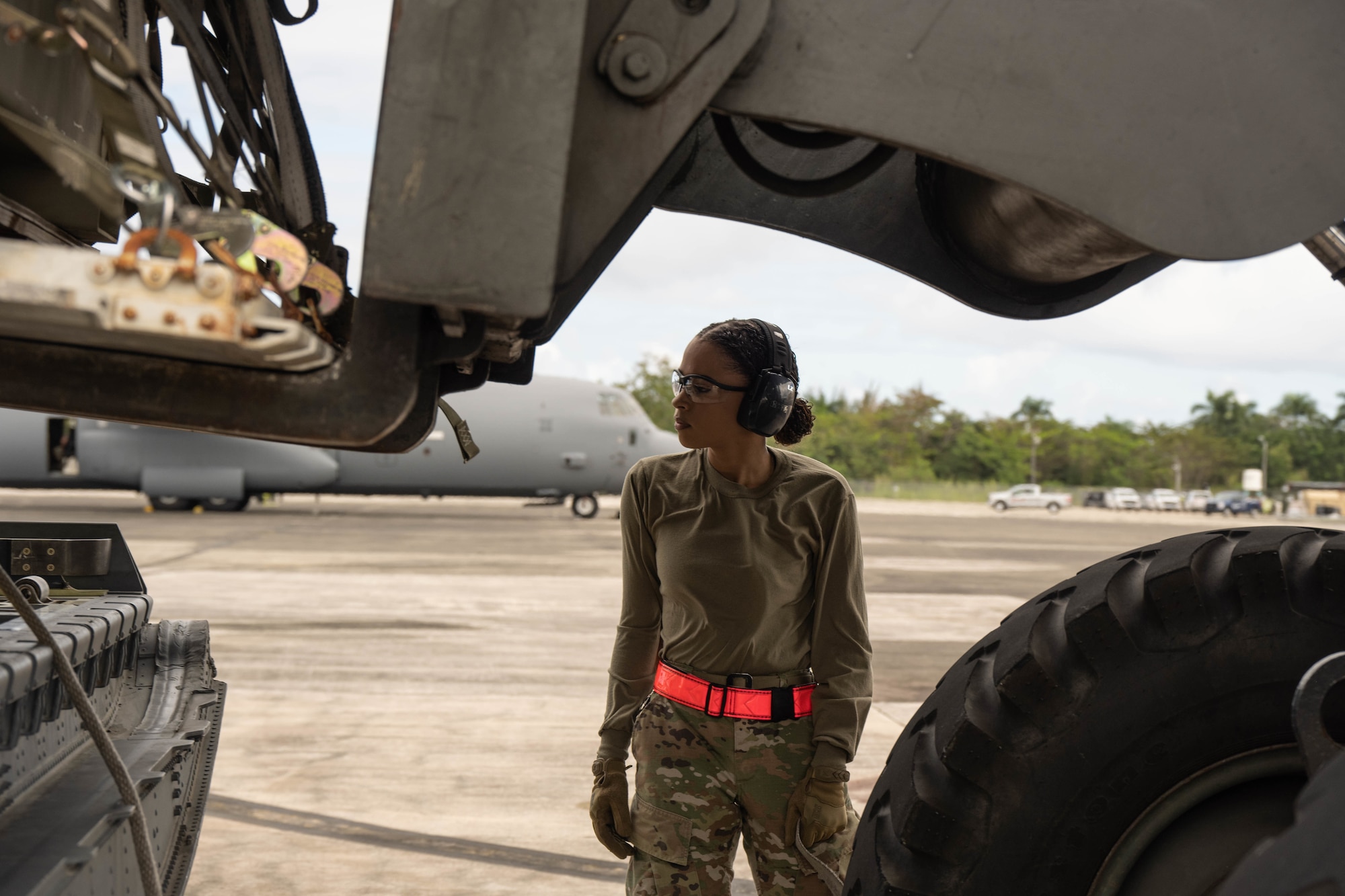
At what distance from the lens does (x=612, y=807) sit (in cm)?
234

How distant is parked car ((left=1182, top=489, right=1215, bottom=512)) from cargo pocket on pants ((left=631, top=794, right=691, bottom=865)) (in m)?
64.5

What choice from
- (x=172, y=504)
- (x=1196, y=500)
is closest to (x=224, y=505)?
(x=172, y=504)

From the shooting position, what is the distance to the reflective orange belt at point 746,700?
2.28 m

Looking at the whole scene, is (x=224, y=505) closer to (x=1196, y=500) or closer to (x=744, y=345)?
(x=744, y=345)

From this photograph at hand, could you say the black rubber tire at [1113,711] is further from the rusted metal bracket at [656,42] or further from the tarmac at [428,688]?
the tarmac at [428,688]

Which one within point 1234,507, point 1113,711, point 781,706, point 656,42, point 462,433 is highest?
point 656,42

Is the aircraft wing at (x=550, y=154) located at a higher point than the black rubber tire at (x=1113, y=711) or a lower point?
higher

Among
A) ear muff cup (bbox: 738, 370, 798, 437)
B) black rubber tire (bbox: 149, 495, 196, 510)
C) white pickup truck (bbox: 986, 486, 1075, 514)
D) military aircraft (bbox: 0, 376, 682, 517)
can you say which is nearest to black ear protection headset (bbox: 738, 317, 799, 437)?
ear muff cup (bbox: 738, 370, 798, 437)

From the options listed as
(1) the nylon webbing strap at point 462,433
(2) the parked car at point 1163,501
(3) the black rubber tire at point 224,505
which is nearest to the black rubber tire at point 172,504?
(3) the black rubber tire at point 224,505

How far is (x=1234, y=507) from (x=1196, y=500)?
23.7 feet

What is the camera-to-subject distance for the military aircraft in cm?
2077

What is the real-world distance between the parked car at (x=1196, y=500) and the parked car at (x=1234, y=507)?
1.00 m

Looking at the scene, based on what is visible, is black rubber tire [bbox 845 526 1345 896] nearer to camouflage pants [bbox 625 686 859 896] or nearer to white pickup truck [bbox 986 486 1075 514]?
camouflage pants [bbox 625 686 859 896]

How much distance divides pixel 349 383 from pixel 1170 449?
84920 mm
